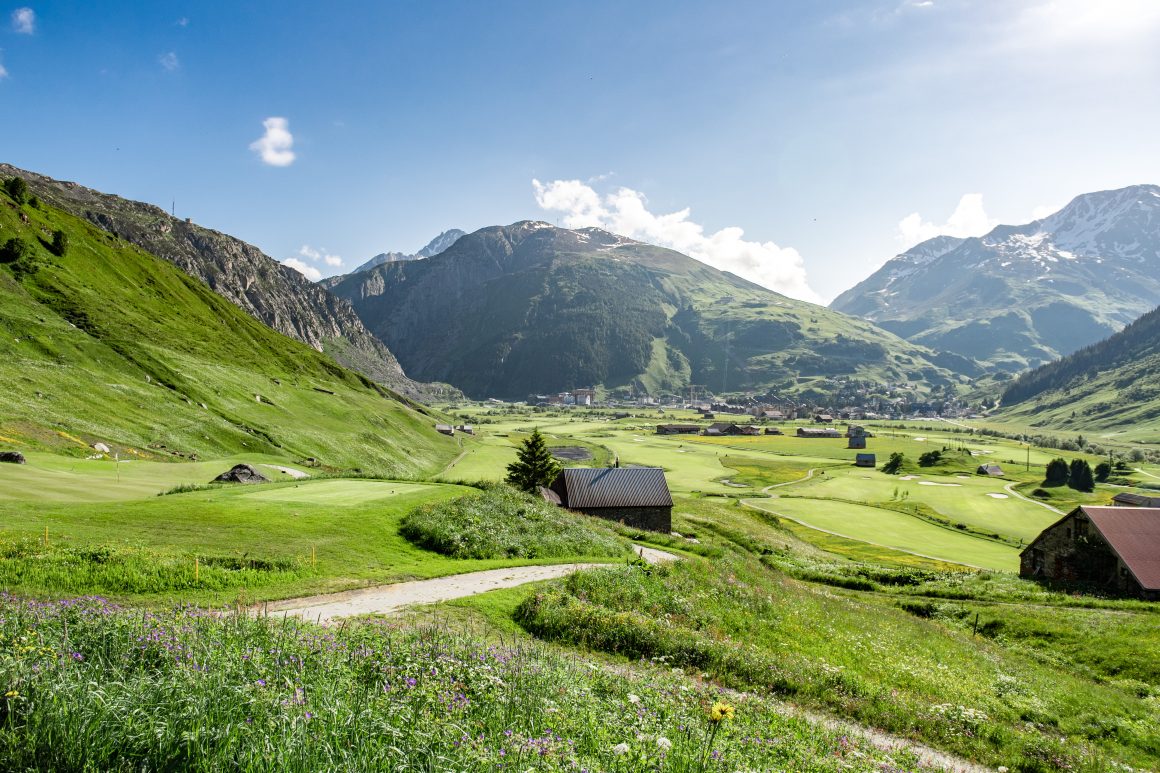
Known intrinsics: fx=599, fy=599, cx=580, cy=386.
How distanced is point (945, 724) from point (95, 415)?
2956 inches

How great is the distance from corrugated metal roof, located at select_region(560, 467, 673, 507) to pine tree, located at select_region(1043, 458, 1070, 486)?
113138 millimetres

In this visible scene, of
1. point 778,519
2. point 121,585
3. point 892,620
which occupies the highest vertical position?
point 121,585

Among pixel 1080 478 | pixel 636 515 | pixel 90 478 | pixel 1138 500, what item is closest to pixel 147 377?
pixel 90 478

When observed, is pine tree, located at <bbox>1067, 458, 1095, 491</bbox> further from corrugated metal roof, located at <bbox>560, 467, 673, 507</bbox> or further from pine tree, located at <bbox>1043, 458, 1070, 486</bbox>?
corrugated metal roof, located at <bbox>560, 467, 673, 507</bbox>

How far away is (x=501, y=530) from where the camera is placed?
33781 millimetres

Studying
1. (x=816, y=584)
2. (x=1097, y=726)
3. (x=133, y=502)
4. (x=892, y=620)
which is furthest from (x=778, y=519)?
(x=133, y=502)

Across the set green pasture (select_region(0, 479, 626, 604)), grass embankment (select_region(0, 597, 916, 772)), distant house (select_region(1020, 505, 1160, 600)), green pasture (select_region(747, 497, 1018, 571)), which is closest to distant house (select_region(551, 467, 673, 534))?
green pasture (select_region(0, 479, 626, 604))

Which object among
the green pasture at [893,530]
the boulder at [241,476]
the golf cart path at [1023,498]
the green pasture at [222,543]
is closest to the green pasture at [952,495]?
the golf cart path at [1023,498]

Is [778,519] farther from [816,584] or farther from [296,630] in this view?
[296,630]

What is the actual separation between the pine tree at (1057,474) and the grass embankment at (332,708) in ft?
495

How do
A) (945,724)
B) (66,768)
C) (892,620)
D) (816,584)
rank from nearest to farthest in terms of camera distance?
(66,768), (945,724), (892,620), (816,584)

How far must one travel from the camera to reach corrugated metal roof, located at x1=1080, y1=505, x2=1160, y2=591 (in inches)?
1704

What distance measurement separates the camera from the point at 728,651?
54.9ft

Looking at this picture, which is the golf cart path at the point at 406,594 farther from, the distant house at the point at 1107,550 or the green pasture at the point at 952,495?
the green pasture at the point at 952,495
